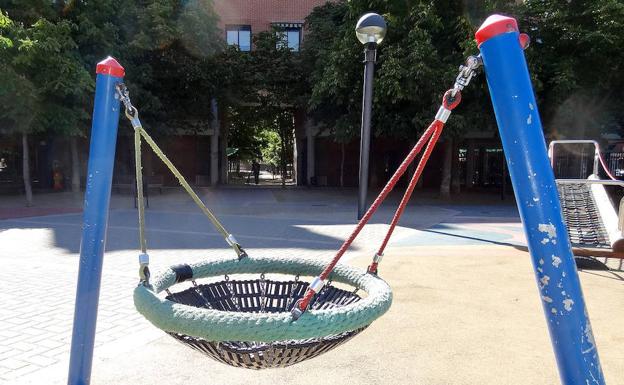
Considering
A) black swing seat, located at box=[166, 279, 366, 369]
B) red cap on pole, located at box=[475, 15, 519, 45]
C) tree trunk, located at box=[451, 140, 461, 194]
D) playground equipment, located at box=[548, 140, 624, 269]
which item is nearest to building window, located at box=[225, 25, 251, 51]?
tree trunk, located at box=[451, 140, 461, 194]

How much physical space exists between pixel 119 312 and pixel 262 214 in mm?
8059

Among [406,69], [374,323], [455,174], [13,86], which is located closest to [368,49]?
[374,323]

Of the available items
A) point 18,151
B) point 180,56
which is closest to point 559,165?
point 180,56

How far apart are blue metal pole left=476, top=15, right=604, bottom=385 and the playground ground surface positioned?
1866 mm

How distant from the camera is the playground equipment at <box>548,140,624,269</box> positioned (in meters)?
5.62

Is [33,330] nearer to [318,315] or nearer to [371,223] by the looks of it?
[318,315]

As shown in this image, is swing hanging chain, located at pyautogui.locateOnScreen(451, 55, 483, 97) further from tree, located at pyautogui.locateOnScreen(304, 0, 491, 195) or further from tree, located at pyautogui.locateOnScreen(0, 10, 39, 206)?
tree, located at pyautogui.locateOnScreen(0, 10, 39, 206)

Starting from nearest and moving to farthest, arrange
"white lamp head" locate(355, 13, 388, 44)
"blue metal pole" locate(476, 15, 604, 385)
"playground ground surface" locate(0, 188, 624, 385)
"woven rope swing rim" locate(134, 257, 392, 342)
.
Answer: "blue metal pole" locate(476, 15, 604, 385), "woven rope swing rim" locate(134, 257, 392, 342), "playground ground surface" locate(0, 188, 624, 385), "white lamp head" locate(355, 13, 388, 44)

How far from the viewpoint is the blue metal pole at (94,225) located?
2.04 m

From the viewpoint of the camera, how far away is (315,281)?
1776 millimetres

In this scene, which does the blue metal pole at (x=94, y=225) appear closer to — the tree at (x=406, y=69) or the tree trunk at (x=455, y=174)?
the tree at (x=406, y=69)

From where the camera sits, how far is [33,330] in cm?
380

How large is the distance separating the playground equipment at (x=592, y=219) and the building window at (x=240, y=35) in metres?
22.2

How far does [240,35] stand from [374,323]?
84.8 feet
